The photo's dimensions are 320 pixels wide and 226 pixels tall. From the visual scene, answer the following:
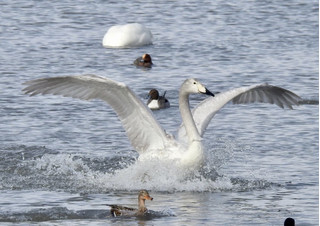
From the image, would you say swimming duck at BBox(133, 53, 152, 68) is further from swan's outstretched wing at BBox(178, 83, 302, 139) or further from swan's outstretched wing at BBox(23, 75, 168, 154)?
swan's outstretched wing at BBox(23, 75, 168, 154)

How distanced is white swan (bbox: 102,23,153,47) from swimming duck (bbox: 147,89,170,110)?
257 inches

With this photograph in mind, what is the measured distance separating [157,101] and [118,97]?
16.9 feet

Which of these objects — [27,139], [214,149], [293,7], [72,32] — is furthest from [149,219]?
[293,7]

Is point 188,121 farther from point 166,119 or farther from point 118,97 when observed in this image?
point 166,119

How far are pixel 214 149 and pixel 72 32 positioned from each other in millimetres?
13654

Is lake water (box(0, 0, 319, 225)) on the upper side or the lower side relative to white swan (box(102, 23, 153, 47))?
lower

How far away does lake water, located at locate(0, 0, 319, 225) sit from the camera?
13.2 meters

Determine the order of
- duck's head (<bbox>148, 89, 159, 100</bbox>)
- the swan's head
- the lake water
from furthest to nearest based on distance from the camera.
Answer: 1. duck's head (<bbox>148, 89, 159, 100</bbox>)
2. the swan's head
3. the lake water

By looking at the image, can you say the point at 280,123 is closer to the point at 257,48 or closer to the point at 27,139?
the point at 27,139

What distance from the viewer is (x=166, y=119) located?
19.1m

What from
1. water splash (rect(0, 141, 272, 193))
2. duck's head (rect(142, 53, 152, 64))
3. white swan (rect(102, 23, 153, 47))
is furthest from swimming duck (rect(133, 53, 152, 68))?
water splash (rect(0, 141, 272, 193))

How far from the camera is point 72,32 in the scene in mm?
28891

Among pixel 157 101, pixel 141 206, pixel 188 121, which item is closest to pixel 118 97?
pixel 188 121

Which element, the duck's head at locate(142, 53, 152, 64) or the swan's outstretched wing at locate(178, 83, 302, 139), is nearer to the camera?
the swan's outstretched wing at locate(178, 83, 302, 139)
